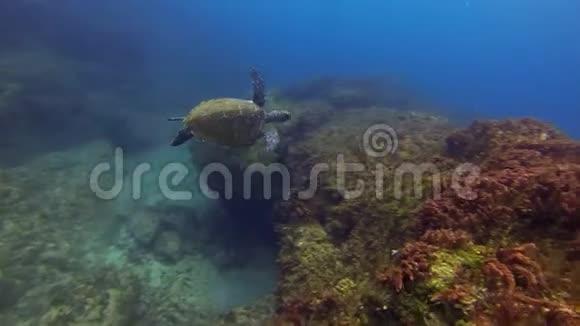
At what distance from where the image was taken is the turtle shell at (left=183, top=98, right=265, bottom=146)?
282 inches

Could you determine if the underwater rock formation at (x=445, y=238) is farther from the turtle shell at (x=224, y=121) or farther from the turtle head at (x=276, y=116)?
the turtle head at (x=276, y=116)

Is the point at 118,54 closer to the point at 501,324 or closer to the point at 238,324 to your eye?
the point at 238,324

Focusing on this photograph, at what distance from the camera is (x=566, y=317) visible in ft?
6.65

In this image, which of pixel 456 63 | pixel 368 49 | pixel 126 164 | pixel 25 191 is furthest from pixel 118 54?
pixel 456 63

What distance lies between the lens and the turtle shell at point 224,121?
716 cm

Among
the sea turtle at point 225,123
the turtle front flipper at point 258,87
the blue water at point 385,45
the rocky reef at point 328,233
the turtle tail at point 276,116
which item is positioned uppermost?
the blue water at point 385,45

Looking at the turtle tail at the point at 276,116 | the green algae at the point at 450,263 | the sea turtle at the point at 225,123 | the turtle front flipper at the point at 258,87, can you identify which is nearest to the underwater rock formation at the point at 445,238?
the green algae at the point at 450,263

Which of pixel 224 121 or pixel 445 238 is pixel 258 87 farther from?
pixel 445 238

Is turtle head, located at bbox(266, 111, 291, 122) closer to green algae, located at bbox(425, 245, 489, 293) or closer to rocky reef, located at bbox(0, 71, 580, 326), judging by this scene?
rocky reef, located at bbox(0, 71, 580, 326)

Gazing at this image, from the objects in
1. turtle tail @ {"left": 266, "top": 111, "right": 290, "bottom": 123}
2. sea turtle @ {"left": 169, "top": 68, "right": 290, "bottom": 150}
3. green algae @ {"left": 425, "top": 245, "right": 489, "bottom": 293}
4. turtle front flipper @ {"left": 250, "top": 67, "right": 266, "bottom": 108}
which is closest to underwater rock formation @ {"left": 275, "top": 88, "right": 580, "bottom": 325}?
green algae @ {"left": 425, "top": 245, "right": 489, "bottom": 293}

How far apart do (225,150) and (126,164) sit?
15.3 ft

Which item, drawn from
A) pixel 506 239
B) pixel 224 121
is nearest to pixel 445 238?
pixel 506 239

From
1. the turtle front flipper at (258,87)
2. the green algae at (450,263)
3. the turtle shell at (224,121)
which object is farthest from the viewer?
the turtle front flipper at (258,87)

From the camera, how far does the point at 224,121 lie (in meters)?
7.17
